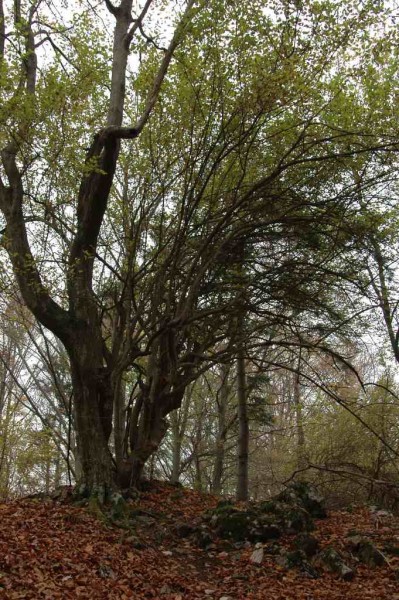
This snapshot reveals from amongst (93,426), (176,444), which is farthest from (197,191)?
(176,444)

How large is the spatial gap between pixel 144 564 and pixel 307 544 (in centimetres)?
196

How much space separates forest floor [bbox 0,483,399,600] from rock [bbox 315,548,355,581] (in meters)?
0.08

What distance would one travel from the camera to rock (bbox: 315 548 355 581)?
530 centimetres

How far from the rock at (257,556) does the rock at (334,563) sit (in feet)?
2.09

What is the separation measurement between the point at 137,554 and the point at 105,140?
17.1 feet

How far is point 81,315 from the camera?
7473 mm

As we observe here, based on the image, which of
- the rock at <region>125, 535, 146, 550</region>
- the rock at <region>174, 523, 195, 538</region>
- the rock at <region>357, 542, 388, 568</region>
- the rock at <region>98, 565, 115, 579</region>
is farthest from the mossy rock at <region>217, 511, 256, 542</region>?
the rock at <region>98, 565, 115, 579</region>

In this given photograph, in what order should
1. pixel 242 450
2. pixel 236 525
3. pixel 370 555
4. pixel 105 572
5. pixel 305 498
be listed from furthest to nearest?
pixel 242 450 → pixel 305 498 → pixel 236 525 → pixel 370 555 → pixel 105 572

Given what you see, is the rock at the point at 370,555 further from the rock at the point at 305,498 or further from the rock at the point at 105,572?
the rock at the point at 105,572

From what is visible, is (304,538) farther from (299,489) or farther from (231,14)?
(231,14)

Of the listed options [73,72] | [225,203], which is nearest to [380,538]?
[225,203]

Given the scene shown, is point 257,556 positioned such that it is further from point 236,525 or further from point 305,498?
point 305,498

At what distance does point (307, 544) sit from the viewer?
19.3 feet

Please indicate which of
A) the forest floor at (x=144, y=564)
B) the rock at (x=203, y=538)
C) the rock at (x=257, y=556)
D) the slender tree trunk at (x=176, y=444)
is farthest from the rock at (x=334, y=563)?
the slender tree trunk at (x=176, y=444)
